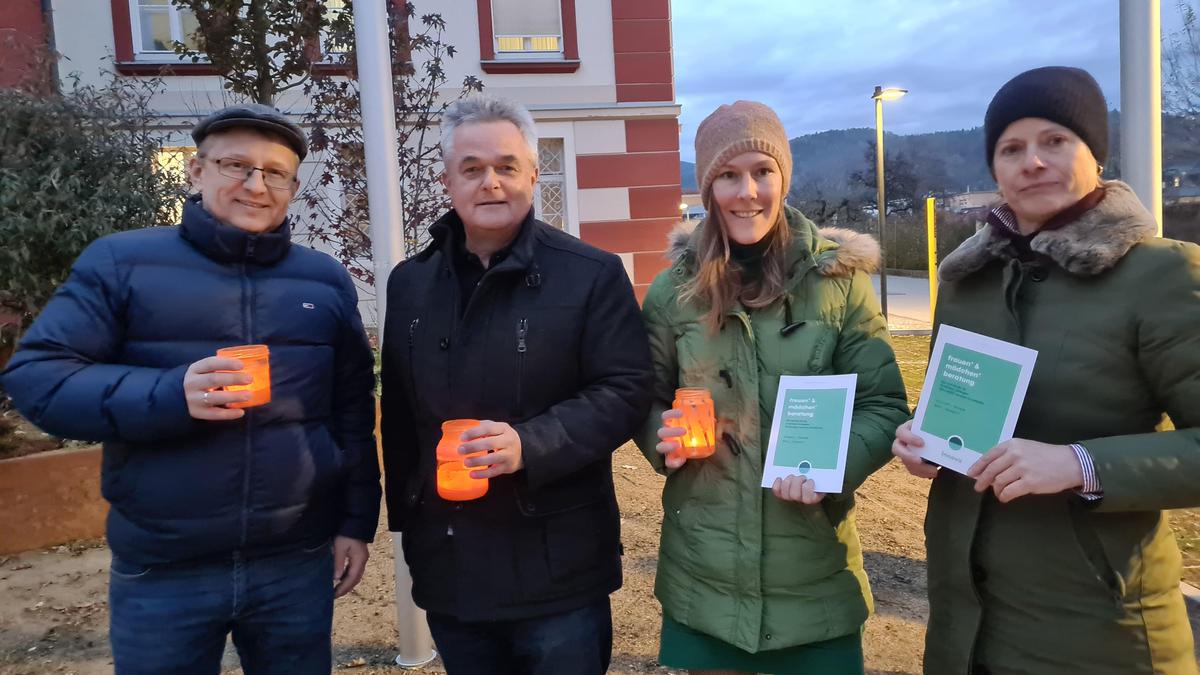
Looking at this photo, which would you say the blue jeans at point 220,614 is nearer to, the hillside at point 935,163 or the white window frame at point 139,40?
the hillside at point 935,163

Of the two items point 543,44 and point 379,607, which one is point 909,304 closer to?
point 543,44

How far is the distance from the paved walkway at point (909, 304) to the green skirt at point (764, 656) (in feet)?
31.6

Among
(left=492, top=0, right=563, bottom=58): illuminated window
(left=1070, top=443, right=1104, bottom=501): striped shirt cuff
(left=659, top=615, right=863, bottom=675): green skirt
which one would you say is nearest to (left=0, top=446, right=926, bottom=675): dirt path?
(left=659, top=615, right=863, bottom=675): green skirt

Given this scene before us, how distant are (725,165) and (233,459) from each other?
1465mm

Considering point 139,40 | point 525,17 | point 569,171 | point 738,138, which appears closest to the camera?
point 738,138

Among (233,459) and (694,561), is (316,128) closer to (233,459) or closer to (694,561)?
(233,459)

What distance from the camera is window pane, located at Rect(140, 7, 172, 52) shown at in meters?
9.38

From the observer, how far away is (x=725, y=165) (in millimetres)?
2037

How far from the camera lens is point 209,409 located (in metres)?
1.74

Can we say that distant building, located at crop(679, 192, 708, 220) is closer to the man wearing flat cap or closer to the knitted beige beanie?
the knitted beige beanie

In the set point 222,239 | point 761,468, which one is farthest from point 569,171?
point 761,468

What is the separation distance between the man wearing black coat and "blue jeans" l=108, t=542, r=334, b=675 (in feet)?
0.94

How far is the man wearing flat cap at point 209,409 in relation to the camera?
1766mm

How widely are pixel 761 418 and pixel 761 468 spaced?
129 millimetres
